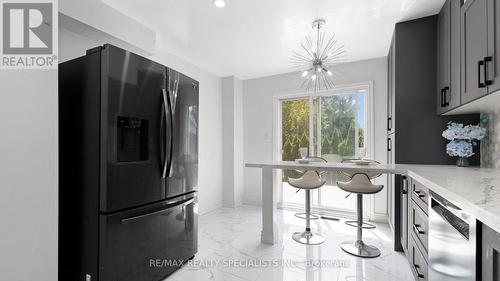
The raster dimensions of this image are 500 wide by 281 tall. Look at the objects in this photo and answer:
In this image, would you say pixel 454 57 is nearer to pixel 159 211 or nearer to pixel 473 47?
pixel 473 47

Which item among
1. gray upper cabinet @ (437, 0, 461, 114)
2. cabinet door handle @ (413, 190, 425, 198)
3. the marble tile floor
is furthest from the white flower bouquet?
the marble tile floor

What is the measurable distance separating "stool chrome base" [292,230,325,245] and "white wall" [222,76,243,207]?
5.62 ft

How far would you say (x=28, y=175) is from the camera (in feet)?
4.33

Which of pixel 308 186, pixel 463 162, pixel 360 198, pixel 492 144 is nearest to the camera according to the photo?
pixel 492 144

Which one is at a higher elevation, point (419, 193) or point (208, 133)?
point (208, 133)

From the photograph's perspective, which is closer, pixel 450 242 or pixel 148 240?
pixel 450 242

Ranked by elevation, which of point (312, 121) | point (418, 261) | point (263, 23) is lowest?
point (418, 261)

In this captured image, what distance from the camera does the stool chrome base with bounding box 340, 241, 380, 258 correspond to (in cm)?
239

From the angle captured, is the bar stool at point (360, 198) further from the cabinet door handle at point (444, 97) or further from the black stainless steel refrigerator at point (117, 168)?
the black stainless steel refrigerator at point (117, 168)

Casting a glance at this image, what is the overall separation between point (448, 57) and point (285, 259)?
2.41m

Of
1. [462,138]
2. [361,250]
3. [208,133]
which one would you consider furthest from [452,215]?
[208,133]

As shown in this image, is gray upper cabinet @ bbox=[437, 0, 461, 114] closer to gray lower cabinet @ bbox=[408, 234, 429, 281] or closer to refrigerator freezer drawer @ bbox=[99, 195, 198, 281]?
gray lower cabinet @ bbox=[408, 234, 429, 281]

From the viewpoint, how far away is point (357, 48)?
3148 millimetres

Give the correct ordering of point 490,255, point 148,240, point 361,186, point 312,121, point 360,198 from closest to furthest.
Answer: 1. point 490,255
2. point 148,240
3. point 361,186
4. point 360,198
5. point 312,121
